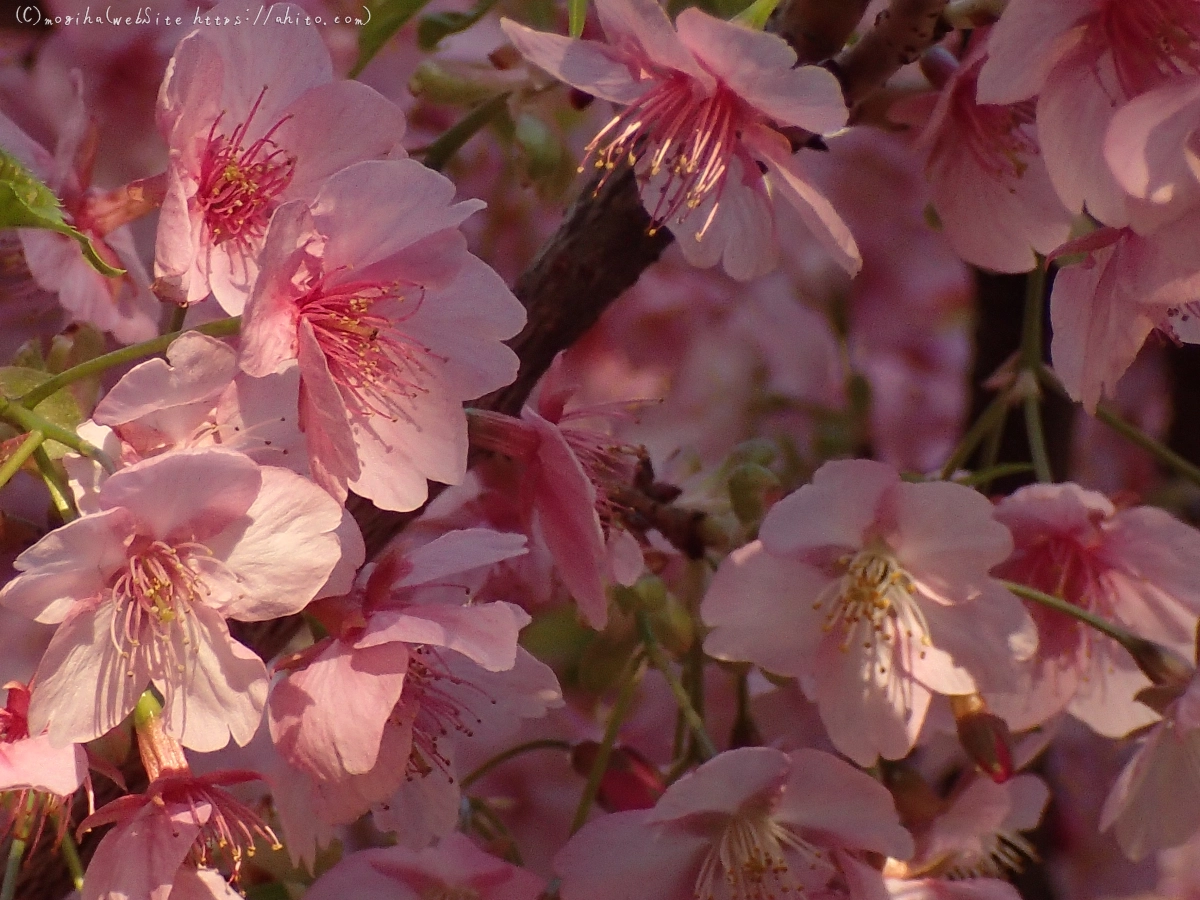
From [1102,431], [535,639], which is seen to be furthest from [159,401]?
[1102,431]

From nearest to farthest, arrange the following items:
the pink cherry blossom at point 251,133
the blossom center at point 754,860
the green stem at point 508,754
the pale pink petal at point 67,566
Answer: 1. the pale pink petal at point 67,566
2. the pink cherry blossom at point 251,133
3. the blossom center at point 754,860
4. the green stem at point 508,754

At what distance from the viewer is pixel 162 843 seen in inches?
24.6

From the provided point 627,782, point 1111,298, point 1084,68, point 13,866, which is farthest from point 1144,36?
point 13,866

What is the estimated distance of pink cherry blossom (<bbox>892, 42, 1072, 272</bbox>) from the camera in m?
0.83

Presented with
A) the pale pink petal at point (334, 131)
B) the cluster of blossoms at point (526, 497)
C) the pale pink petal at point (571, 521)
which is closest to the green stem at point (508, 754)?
the cluster of blossoms at point (526, 497)

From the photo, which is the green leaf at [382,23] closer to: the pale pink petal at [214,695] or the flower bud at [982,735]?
the pale pink petal at [214,695]

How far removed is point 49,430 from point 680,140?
393 mm

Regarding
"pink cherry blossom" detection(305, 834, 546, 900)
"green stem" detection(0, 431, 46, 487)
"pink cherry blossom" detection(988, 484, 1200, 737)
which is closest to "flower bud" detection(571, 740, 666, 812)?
"pink cherry blossom" detection(305, 834, 546, 900)

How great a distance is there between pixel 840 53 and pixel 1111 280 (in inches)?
9.0

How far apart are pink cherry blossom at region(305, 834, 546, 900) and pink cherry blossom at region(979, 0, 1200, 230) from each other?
50cm

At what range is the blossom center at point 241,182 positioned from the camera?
0.71m

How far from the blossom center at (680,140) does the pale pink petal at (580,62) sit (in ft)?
0.07

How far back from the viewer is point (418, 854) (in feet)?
2.56

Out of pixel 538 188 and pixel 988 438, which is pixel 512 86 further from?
pixel 988 438
